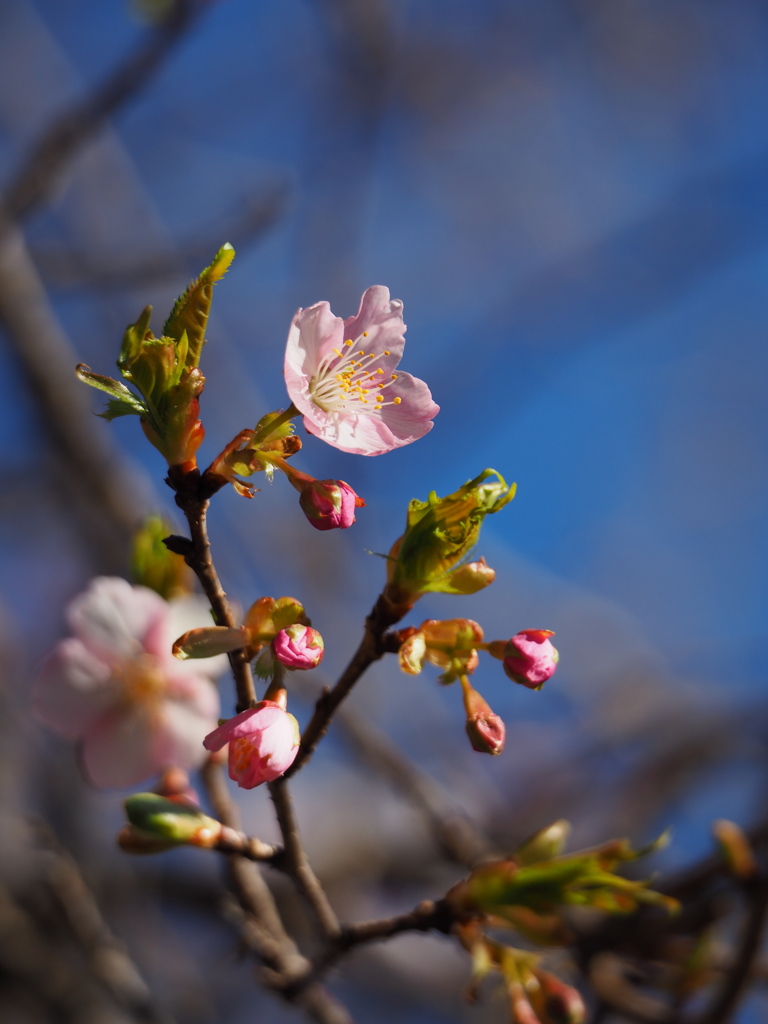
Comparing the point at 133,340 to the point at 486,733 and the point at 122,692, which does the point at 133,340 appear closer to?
the point at 486,733

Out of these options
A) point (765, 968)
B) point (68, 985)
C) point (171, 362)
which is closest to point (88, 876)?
point (68, 985)

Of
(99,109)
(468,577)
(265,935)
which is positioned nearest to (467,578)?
(468,577)

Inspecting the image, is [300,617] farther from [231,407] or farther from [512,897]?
[231,407]

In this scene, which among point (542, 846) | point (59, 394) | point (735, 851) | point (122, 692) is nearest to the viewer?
point (542, 846)

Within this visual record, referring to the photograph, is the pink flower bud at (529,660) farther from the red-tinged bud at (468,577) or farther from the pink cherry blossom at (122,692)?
the pink cherry blossom at (122,692)

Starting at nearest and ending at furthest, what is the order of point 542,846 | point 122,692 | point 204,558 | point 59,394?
point 204,558, point 542,846, point 122,692, point 59,394

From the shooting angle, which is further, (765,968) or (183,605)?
(765,968)

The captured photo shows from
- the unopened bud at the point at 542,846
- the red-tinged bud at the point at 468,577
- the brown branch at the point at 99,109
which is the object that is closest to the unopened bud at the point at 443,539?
the red-tinged bud at the point at 468,577
